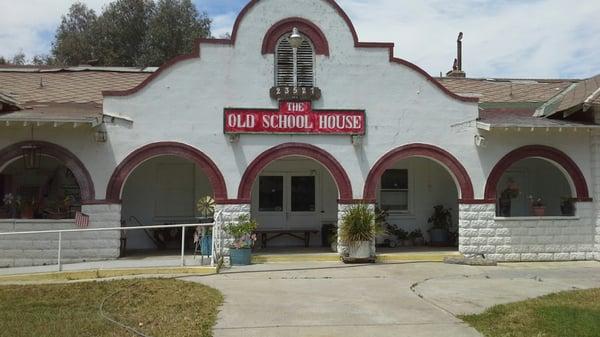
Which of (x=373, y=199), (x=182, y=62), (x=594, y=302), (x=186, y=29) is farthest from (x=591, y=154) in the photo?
(x=186, y=29)

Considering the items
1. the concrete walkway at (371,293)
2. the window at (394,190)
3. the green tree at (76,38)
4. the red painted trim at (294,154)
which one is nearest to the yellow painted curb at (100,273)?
the concrete walkway at (371,293)

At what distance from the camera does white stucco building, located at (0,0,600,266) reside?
47.3 ft

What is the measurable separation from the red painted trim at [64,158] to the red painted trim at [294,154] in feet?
12.0

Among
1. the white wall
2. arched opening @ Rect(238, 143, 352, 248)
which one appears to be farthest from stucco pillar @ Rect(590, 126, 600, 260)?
arched opening @ Rect(238, 143, 352, 248)

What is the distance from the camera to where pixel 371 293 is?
10.3 meters

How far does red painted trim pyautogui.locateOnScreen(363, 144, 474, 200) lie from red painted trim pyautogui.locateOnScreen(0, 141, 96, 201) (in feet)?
22.5

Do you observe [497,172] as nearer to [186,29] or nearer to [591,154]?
[591,154]

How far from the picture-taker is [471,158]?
1548cm

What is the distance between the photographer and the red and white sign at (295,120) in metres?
14.9

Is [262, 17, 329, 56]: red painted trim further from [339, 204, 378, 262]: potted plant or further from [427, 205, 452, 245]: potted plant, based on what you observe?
[427, 205, 452, 245]: potted plant

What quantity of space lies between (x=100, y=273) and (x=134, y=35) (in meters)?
27.1

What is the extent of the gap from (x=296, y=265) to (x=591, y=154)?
27.4 feet

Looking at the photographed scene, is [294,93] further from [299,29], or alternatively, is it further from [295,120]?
[299,29]

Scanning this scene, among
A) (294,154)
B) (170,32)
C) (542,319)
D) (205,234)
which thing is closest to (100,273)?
(205,234)
